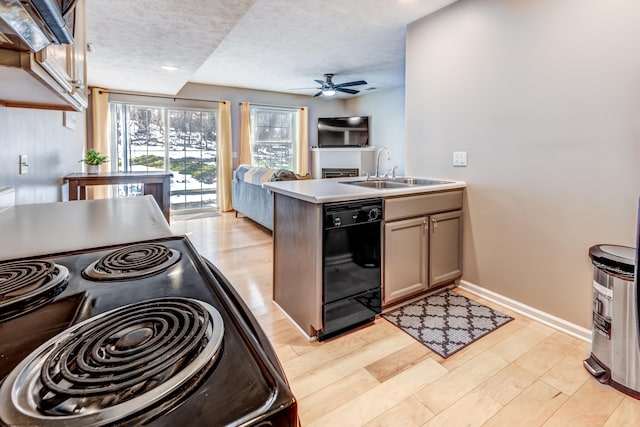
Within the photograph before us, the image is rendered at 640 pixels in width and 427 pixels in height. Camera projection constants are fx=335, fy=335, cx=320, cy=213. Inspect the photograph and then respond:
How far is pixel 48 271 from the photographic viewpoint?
33.2 inches

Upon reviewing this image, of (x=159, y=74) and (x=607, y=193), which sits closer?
(x=607, y=193)

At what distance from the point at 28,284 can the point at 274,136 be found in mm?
6859

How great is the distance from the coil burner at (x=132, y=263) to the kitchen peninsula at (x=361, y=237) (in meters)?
1.03

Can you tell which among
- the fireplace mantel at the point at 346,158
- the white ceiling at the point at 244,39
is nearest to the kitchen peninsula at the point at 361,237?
the white ceiling at the point at 244,39

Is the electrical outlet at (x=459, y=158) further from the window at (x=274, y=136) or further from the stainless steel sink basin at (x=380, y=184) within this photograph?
the window at (x=274, y=136)

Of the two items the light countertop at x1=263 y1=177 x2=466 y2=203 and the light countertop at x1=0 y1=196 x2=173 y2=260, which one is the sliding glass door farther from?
the light countertop at x1=0 y1=196 x2=173 y2=260

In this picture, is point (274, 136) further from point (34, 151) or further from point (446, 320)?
point (446, 320)

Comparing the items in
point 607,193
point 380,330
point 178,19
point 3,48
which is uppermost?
point 178,19

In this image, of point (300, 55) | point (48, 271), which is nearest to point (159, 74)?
point (300, 55)

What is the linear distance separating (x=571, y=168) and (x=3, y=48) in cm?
269

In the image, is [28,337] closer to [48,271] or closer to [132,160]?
[48,271]

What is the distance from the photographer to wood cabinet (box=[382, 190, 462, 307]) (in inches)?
90.9

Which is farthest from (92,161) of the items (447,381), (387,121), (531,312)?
(387,121)

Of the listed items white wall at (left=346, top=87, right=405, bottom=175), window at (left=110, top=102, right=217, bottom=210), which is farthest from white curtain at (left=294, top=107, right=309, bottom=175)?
window at (left=110, top=102, right=217, bottom=210)
